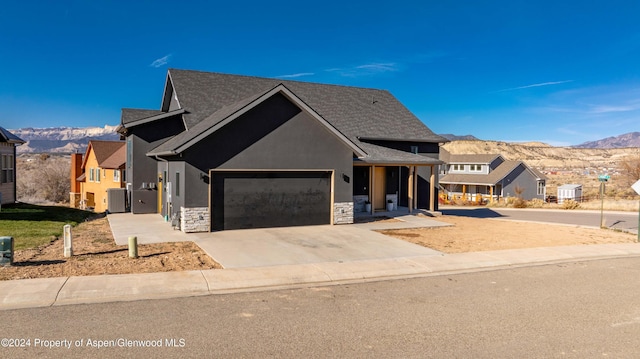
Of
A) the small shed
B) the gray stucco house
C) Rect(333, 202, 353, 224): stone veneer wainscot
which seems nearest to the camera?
the gray stucco house

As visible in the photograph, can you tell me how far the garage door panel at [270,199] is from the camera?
57.5 feet

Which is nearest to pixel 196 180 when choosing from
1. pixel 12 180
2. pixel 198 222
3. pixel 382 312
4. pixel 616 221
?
pixel 198 222

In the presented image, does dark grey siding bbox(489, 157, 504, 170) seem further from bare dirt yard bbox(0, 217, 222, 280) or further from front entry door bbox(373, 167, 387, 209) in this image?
bare dirt yard bbox(0, 217, 222, 280)

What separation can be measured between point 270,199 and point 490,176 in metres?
43.2

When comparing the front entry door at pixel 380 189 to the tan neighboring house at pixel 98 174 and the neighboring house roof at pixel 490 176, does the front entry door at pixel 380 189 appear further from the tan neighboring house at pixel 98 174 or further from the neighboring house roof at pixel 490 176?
the neighboring house roof at pixel 490 176

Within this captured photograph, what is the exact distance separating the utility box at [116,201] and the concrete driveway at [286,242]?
416 cm

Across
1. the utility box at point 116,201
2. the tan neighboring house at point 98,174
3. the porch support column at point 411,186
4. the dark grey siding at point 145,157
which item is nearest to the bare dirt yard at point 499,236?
the porch support column at point 411,186

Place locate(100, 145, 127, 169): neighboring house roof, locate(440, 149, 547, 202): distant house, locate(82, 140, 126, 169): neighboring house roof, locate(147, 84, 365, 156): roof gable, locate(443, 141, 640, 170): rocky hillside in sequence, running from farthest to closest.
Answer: locate(443, 141, 640, 170): rocky hillside → locate(440, 149, 547, 202): distant house → locate(82, 140, 126, 169): neighboring house roof → locate(100, 145, 127, 169): neighboring house roof → locate(147, 84, 365, 156): roof gable

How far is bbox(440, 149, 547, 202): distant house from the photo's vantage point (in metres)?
54.0

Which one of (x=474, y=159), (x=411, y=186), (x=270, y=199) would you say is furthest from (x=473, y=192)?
(x=270, y=199)

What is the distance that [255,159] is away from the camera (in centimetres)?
1795

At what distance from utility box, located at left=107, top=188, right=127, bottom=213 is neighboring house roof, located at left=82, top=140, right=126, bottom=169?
15.7ft

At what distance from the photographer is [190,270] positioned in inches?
438

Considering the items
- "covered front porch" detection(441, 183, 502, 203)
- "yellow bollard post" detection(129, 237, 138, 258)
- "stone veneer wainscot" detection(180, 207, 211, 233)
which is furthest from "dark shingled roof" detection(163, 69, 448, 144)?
"covered front porch" detection(441, 183, 502, 203)
